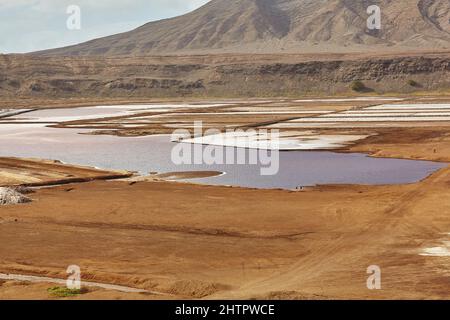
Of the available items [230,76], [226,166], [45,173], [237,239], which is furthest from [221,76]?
[237,239]

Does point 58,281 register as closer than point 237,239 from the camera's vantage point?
Yes

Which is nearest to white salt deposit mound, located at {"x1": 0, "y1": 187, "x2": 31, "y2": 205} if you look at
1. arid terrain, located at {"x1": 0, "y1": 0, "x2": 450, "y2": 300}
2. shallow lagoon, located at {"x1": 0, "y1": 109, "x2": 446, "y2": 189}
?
arid terrain, located at {"x1": 0, "y1": 0, "x2": 450, "y2": 300}

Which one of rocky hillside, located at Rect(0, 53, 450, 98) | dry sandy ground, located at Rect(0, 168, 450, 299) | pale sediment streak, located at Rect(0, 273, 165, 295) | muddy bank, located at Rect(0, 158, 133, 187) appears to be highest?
rocky hillside, located at Rect(0, 53, 450, 98)

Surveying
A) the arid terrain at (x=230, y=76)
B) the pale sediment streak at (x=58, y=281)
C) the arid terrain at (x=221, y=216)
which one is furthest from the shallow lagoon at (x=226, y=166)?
the arid terrain at (x=230, y=76)

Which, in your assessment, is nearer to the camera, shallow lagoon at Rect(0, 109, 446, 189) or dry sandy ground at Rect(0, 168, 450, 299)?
dry sandy ground at Rect(0, 168, 450, 299)

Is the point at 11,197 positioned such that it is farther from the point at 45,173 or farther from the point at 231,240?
the point at 231,240

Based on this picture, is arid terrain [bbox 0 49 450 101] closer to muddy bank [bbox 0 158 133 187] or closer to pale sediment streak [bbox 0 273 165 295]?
muddy bank [bbox 0 158 133 187]

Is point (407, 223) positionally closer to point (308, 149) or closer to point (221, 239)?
point (221, 239)

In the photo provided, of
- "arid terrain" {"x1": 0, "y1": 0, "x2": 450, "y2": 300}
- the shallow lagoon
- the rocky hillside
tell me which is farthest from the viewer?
the rocky hillside

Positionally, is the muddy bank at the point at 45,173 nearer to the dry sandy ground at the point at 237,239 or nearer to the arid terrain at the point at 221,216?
the arid terrain at the point at 221,216
